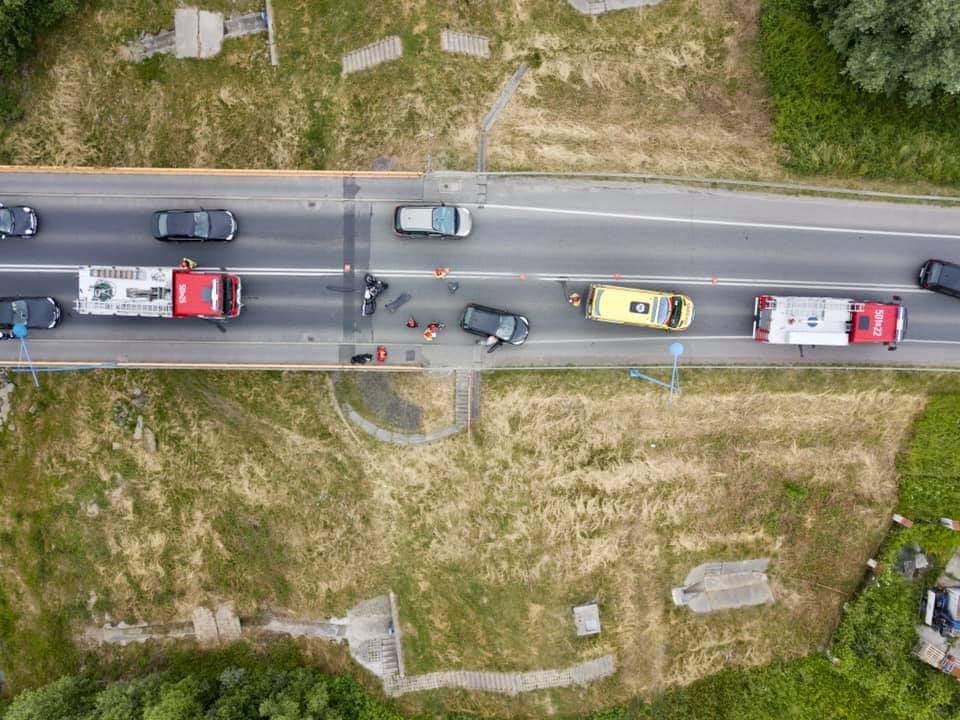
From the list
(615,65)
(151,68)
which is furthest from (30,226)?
(615,65)

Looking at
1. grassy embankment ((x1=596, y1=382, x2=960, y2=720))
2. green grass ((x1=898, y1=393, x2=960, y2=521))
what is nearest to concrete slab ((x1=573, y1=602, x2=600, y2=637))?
grassy embankment ((x1=596, y1=382, x2=960, y2=720))

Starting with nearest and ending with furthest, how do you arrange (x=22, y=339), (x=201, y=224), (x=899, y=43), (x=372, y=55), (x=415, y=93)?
(x=899, y=43)
(x=201, y=224)
(x=22, y=339)
(x=415, y=93)
(x=372, y=55)

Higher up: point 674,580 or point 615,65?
point 615,65

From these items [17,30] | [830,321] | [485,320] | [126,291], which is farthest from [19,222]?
[830,321]

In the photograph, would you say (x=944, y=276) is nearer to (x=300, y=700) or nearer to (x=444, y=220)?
(x=444, y=220)

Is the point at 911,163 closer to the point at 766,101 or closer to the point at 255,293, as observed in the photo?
the point at 766,101
